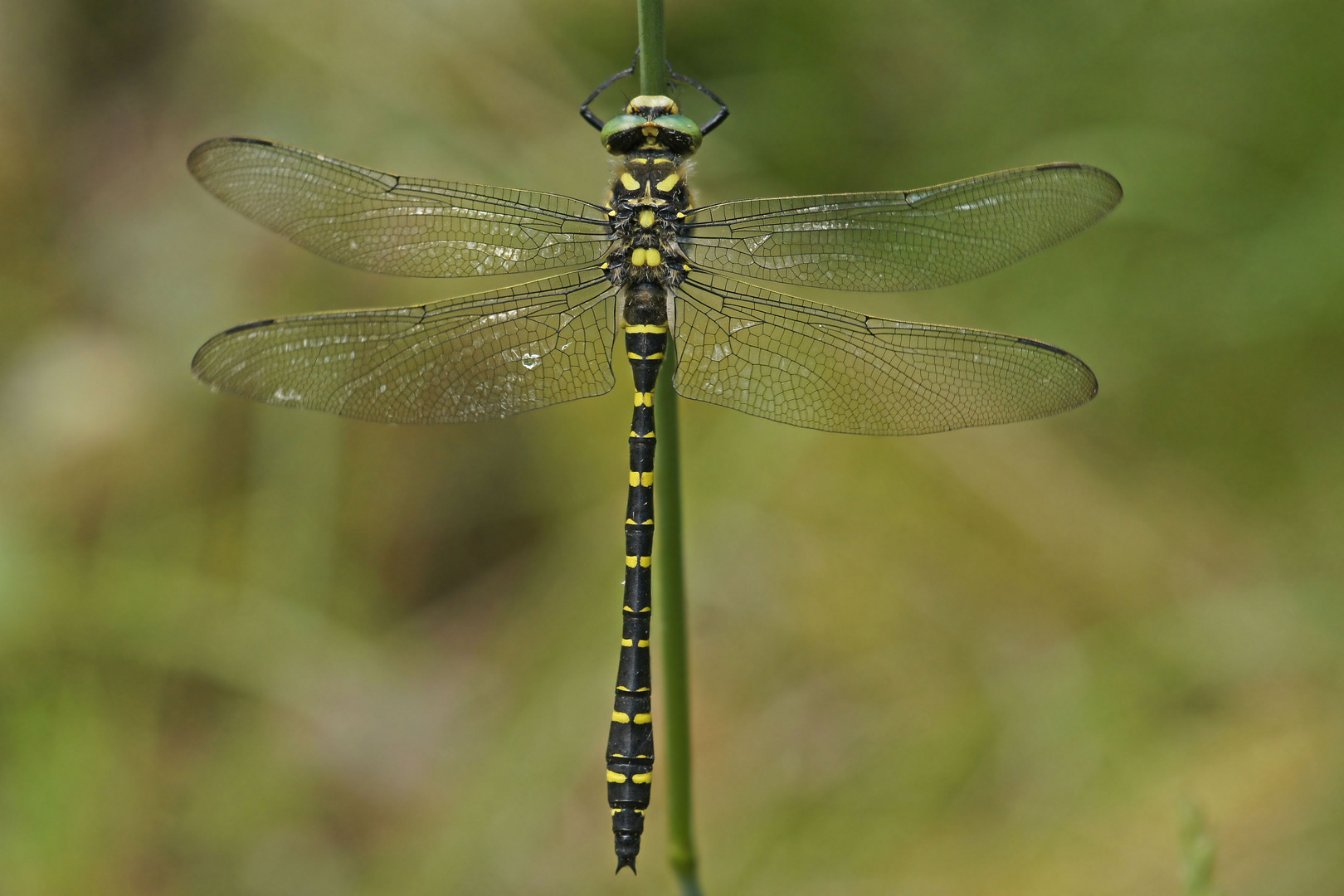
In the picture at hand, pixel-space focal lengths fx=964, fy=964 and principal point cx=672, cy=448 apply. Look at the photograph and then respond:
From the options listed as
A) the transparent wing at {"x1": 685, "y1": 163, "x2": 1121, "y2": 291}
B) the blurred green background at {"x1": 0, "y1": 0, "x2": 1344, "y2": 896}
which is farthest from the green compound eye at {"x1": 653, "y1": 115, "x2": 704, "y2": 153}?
the blurred green background at {"x1": 0, "y1": 0, "x2": 1344, "y2": 896}

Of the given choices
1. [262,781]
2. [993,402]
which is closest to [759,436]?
[993,402]

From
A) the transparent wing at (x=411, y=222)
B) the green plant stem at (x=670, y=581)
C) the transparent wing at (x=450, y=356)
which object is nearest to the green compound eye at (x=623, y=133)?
the transparent wing at (x=411, y=222)

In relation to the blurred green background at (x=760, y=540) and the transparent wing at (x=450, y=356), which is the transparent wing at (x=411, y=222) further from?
the blurred green background at (x=760, y=540)

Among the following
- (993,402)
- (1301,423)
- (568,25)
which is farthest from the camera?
(568,25)

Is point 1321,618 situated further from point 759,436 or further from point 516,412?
point 516,412

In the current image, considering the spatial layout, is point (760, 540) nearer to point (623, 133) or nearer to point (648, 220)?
point (648, 220)

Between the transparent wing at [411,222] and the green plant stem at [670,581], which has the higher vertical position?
the transparent wing at [411,222]
